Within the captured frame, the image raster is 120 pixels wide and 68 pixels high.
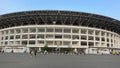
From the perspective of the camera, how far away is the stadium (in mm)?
100938

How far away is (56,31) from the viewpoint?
105 meters

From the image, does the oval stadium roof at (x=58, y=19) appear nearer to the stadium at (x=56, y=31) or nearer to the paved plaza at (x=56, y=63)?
the stadium at (x=56, y=31)

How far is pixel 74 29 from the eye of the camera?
105 metres

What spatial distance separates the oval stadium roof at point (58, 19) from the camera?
9650 cm

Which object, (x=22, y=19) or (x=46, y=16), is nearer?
(x=46, y=16)

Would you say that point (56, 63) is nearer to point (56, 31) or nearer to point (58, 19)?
point (58, 19)

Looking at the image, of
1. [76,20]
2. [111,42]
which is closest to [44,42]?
[76,20]

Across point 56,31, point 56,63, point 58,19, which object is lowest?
point 56,31

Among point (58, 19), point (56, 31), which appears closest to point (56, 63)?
point (58, 19)

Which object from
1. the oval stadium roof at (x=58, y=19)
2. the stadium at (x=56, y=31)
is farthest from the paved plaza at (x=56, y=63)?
the stadium at (x=56, y=31)

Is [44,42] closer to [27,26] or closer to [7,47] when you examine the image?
[27,26]

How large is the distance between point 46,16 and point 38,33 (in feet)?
34.5

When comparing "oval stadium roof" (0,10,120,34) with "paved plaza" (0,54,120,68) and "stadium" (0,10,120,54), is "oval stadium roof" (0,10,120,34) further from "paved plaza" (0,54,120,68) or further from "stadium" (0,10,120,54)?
"paved plaza" (0,54,120,68)

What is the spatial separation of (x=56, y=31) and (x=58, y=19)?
6342 mm
